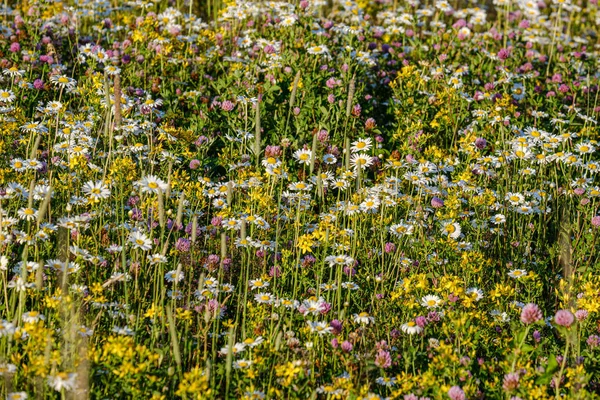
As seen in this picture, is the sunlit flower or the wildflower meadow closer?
the wildflower meadow

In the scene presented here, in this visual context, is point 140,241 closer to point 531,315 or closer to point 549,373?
point 531,315

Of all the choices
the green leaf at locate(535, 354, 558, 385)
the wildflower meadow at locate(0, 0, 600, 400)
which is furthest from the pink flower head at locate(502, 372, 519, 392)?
the green leaf at locate(535, 354, 558, 385)

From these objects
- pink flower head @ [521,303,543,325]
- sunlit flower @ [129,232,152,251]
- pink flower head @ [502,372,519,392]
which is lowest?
pink flower head @ [502,372,519,392]

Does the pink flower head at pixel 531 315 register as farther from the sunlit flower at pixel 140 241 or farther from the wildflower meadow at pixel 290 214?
the sunlit flower at pixel 140 241

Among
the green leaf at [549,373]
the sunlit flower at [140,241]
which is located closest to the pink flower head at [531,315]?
the green leaf at [549,373]

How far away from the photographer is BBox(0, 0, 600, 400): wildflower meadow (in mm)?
3145

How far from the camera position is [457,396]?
297 centimetres

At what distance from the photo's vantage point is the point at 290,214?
14.2 feet

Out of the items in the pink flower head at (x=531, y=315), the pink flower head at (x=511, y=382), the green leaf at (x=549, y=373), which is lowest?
the green leaf at (x=549, y=373)

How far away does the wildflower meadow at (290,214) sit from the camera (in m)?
3.14

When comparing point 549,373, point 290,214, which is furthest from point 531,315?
point 290,214

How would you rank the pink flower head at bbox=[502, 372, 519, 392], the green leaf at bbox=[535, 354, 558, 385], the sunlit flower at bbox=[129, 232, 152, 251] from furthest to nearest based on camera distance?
the sunlit flower at bbox=[129, 232, 152, 251], the green leaf at bbox=[535, 354, 558, 385], the pink flower head at bbox=[502, 372, 519, 392]

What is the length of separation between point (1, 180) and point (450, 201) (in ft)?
7.45

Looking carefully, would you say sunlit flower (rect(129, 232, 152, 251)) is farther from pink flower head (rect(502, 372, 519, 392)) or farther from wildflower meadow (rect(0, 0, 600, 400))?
pink flower head (rect(502, 372, 519, 392))
